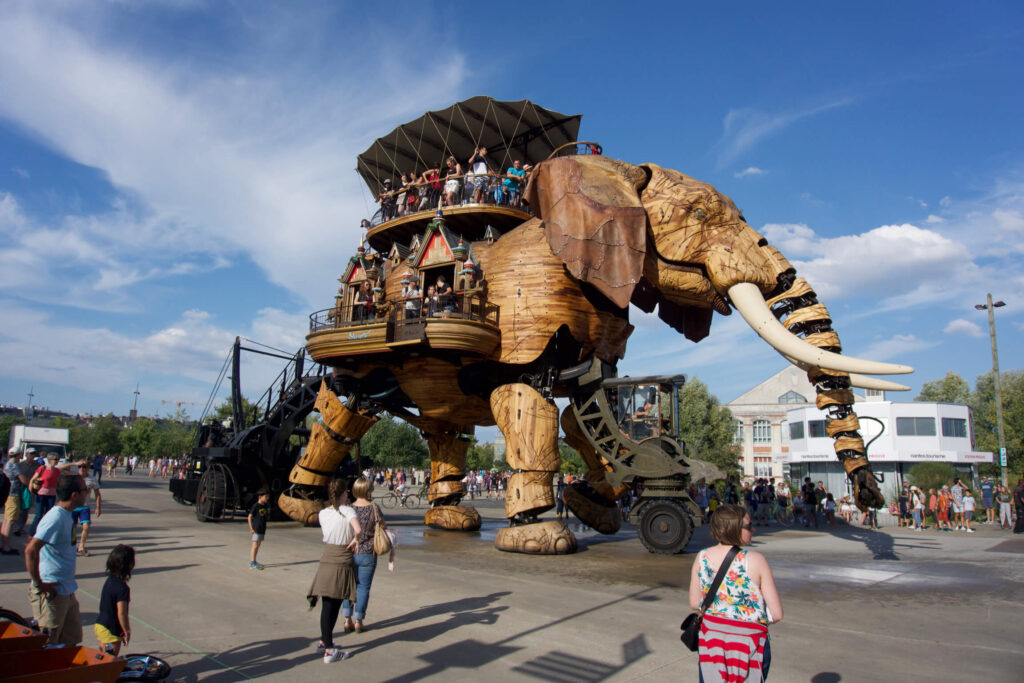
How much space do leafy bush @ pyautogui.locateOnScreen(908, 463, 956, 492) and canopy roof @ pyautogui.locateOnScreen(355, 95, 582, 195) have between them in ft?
72.4

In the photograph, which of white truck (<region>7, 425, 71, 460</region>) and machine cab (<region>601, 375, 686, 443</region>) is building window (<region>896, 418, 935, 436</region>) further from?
white truck (<region>7, 425, 71, 460</region>)

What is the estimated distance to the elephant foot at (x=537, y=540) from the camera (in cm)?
1020

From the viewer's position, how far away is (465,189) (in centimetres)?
1416

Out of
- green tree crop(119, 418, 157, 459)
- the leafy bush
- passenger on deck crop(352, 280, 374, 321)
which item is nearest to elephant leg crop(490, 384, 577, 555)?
passenger on deck crop(352, 280, 374, 321)

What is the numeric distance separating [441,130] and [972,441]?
37.0 meters

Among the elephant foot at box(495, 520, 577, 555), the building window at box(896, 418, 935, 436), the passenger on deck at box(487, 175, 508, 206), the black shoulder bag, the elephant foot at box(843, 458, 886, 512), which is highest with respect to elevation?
the passenger on deck at box(487, 175, 508, 206)

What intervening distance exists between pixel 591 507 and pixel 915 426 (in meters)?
31.0

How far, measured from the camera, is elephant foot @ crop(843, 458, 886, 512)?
27.5ft

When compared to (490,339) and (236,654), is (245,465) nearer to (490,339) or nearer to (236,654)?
(490,339)

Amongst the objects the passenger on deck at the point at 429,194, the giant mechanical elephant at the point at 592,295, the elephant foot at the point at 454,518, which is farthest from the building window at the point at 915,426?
the passenger on deck at the point at 429,194

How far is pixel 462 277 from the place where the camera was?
1138cm

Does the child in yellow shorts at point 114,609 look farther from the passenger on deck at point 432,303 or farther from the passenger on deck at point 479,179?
the passenger on deck at point 479,179

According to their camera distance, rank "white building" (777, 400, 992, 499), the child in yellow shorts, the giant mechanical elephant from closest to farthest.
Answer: the child in yellow shorts < the giant mechanical elephant < "white building" (777, 400, 992, 499)

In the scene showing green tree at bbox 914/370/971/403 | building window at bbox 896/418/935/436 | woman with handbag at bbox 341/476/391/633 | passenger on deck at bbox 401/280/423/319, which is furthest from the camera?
green tree at bbox 914/370/971/403
